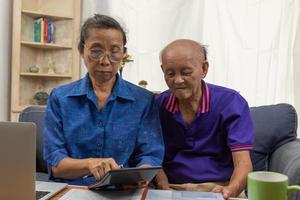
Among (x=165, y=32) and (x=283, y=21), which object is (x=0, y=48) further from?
(x=283, y=21)

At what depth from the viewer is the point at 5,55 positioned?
313 cm

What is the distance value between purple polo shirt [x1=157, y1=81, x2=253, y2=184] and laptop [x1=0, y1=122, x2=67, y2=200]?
0.74 meters

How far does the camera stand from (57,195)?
0.94 m

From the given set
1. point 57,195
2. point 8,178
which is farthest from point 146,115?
point 8,178

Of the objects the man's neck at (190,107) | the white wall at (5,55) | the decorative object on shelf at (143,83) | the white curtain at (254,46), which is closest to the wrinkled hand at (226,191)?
the man's neck at (190,107)

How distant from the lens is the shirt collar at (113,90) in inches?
52.2

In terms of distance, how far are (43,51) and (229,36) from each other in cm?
171

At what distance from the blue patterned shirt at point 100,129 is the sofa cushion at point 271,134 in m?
0.74

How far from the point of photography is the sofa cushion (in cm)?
185

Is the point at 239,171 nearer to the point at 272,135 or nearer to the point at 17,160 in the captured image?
the point at 272,135

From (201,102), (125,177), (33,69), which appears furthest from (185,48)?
(33,69)

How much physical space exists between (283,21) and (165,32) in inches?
37.3

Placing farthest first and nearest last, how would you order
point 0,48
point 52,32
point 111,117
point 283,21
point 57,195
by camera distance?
point 52,32, point 0,48, point 283,21, point 111,117, point 57,195

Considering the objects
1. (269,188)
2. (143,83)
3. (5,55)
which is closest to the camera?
(269,188)
